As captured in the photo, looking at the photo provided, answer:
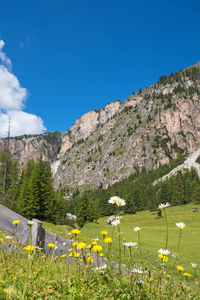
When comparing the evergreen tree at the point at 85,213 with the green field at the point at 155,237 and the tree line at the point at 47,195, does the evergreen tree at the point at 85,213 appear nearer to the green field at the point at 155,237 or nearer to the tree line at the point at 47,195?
the tree line at the point at 47,195

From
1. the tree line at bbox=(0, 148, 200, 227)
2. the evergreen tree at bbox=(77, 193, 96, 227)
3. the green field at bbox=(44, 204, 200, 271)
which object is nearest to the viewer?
the green field at bbox=(44, 204, 200, 271)

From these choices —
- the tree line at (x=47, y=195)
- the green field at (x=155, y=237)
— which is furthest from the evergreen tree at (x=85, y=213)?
the green field at (x=155, y=237)

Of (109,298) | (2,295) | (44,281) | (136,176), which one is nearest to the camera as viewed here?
(2,295)

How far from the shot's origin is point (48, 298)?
2121mm

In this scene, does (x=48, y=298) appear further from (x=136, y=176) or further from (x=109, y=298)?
(x=136, y=176)

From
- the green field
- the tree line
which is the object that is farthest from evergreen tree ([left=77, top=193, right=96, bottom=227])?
the green field

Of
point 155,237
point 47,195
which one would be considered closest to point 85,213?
point 47,195

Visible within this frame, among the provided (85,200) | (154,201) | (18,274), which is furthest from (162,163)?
(18,274)

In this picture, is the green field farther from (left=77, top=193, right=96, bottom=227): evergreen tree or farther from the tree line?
(left=77, top=193, right=96, bottom=227): evergreen tree

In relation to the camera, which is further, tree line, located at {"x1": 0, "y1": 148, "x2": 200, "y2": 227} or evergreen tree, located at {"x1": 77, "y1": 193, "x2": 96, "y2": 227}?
evergreen tree, located at {"x1": 77, "y1": 193, "x2": 96, "y2": 227}

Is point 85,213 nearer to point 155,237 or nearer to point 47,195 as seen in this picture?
point 47,195

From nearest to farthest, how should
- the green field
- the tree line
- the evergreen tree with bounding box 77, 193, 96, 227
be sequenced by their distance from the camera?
the green field → the tree line → the evergreen tree with bounding box 77, 193, 96, 227

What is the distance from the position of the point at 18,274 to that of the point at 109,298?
1447 millimetres

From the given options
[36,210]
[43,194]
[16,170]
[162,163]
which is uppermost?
[162,163]
